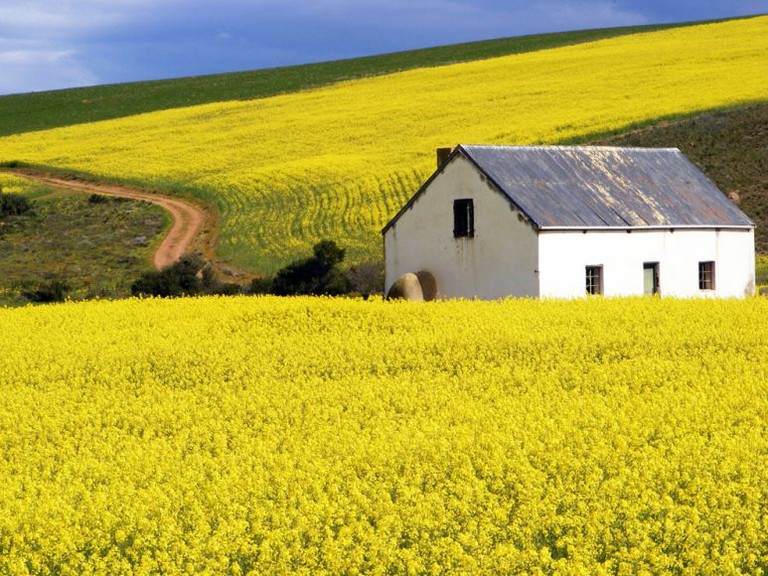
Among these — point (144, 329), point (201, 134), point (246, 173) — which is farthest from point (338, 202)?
point (144, 329)

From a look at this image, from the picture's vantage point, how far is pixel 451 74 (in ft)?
288

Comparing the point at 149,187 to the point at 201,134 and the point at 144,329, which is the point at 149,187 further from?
the point at 144,329

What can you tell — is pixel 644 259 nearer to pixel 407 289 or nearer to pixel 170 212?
pixel 407 289

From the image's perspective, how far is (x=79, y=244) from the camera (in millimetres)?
54312

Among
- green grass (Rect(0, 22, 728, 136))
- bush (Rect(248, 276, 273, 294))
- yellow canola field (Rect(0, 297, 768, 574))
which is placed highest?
green grass (Rect(0, 22, 728, 136))

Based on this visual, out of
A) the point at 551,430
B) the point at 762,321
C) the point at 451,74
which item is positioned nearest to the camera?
the point at 551,430

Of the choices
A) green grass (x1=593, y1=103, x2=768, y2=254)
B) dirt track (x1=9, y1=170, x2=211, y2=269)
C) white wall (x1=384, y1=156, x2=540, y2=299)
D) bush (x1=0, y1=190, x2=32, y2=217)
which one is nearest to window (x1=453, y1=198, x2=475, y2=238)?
white wall (x1=384, y1=156, x2=540, y2=299)

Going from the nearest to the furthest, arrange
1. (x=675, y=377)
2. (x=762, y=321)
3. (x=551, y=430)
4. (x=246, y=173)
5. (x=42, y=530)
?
(x=42, y=530) → (x=551, y=430) → (x=675, y=377) → (x=762, y=321) → (x=246, y=173)

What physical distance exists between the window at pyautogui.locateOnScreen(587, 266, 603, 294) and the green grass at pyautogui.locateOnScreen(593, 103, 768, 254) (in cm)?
1850

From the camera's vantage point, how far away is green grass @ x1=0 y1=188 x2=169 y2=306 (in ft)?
151

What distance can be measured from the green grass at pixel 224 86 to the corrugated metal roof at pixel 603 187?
58.2 m

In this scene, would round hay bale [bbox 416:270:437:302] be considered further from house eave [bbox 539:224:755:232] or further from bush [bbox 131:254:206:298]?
bush [bbox 131:254:206:298]

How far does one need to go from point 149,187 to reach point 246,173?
5.11 m

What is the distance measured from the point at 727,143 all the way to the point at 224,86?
5630cm
